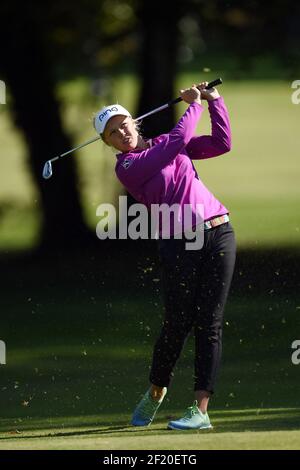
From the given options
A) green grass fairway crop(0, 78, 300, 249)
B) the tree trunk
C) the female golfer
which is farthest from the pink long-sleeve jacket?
the tree trunk

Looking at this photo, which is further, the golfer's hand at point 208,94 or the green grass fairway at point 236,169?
the green grass fairway at point 236,169

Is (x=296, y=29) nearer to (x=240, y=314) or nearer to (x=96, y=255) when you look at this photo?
(x=96, y=255)

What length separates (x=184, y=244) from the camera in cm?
825

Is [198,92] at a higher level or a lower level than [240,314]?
higher

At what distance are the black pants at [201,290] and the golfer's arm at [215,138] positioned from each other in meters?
0.47

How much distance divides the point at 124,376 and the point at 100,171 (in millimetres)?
14333

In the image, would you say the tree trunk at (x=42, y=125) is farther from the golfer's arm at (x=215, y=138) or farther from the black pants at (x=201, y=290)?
the black pants at (x=201, y=290)

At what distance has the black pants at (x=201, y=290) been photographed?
8.27 m

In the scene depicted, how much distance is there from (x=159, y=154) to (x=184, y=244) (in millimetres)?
504

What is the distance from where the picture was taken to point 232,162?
4266 centimetres

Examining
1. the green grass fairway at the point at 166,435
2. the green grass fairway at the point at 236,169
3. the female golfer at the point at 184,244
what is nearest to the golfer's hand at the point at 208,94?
the female golfer at the point at 184,244
